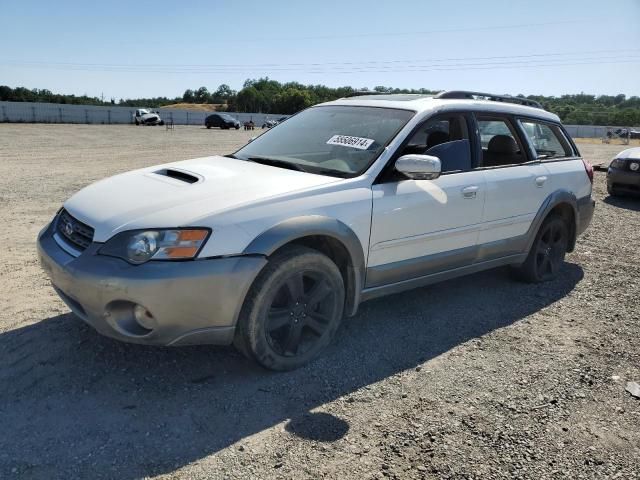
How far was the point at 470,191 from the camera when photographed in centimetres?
413

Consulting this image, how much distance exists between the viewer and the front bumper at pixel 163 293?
2.76 m

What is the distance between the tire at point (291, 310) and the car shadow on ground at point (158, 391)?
0.48 feet

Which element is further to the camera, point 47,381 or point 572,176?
point 572,176

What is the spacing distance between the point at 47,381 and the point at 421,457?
2.14m

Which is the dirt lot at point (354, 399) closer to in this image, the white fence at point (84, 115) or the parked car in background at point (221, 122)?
the white fence at point (84, 115)

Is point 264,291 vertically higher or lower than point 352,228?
lower

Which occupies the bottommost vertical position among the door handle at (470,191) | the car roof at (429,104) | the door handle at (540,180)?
the door handle at (470,191)

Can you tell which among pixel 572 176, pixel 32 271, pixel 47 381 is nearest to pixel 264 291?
pixel 47 381

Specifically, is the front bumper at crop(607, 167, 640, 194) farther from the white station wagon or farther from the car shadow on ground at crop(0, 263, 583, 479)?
the car shadow on ground at crop(0, 263, 583, 479)

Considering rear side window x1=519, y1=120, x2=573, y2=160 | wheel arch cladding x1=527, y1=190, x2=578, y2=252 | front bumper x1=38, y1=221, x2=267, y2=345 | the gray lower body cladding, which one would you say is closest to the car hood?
front bumper x1=38, y1=221, x2=267, y2=345

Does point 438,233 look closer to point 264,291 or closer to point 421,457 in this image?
point 264,291

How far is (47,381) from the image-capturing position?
309 cm

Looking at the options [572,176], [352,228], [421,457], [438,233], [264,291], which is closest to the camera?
[421,457]

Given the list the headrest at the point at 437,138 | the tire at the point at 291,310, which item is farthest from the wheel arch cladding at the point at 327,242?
the headrest at the point at 437,138
